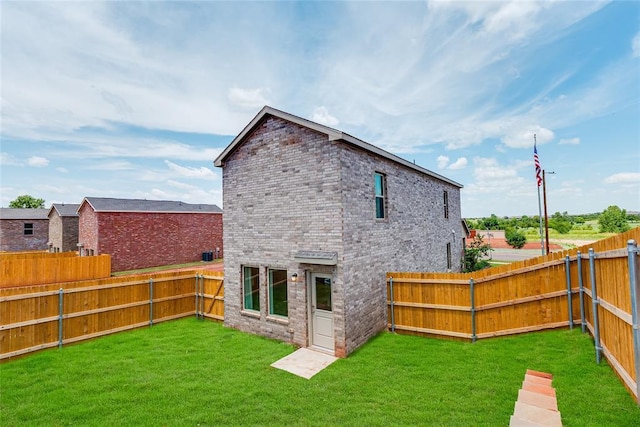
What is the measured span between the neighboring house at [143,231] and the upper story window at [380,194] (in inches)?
919

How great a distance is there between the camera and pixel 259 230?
31.2 ft

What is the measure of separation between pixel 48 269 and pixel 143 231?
34.5 ft

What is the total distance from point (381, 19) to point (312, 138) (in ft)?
16.8

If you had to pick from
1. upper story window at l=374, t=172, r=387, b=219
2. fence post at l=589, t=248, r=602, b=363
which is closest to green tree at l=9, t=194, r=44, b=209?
upper story window at l=374, t=172, r=387, b=219

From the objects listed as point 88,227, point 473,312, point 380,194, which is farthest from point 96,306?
point 88,227

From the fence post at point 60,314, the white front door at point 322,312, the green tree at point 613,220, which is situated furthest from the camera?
the green tree at point 613,220

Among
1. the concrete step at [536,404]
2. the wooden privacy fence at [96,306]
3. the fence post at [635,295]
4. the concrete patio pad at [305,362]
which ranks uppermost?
the fence post at [635,295]

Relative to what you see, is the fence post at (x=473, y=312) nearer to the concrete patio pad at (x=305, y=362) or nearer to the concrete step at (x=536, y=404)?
the concrete step at (x=536, y=404)

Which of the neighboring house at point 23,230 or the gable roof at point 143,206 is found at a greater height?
the gable roof at point 143,206

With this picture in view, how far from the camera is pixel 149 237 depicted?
2589cm

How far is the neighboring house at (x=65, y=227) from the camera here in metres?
A: 29.9

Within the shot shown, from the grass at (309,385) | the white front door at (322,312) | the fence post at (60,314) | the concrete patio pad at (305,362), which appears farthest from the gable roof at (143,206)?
the concrete patio pad at (305,362)

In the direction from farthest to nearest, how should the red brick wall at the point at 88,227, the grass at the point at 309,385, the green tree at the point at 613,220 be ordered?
1. the green tree at the point at 613,220
2. the red brick wall at the point at 88,227
3. the grass at the point at 309,385

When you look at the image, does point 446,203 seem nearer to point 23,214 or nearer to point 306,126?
point 306,126
